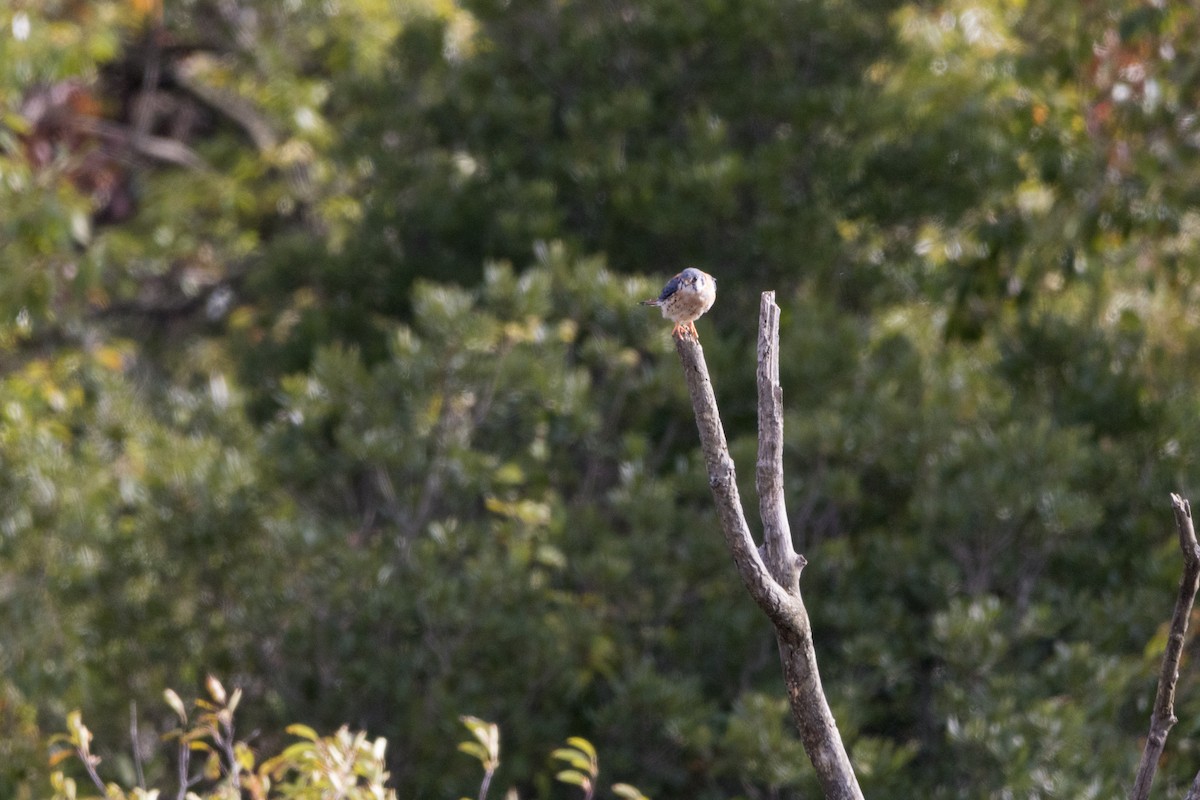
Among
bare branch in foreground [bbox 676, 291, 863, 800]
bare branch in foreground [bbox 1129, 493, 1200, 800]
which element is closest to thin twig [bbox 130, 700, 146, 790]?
bare branch in foreground [bbox 676, 291, 863, 800]

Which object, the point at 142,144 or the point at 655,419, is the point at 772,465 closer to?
the point at 655,419

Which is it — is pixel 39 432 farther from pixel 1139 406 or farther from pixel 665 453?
pixel 1139 406

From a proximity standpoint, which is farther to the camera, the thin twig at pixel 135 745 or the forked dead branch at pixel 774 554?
the thin twig at pixel 135 745

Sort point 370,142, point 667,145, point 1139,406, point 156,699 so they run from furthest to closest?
point 370,142
point 667,145
point 1139,406
point 156,699

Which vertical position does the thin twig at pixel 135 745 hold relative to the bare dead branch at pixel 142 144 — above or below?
below

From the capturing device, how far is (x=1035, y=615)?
6156mm

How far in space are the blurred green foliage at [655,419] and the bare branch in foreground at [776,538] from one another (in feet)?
8.11

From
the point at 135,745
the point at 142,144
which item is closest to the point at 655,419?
the point at 135,745

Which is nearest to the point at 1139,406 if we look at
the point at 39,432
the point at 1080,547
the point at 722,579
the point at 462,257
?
the point at 1080,547

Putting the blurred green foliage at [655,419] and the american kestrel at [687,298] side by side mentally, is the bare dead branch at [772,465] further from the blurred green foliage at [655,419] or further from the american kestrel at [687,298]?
the blurred green foliage at [655,419]

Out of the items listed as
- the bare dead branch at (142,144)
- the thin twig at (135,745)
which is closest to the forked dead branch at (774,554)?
the thin twig at (135,745)

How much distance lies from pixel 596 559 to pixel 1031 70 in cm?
353

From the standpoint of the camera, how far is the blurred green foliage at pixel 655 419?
252 inches

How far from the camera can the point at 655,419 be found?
24.8 feet
